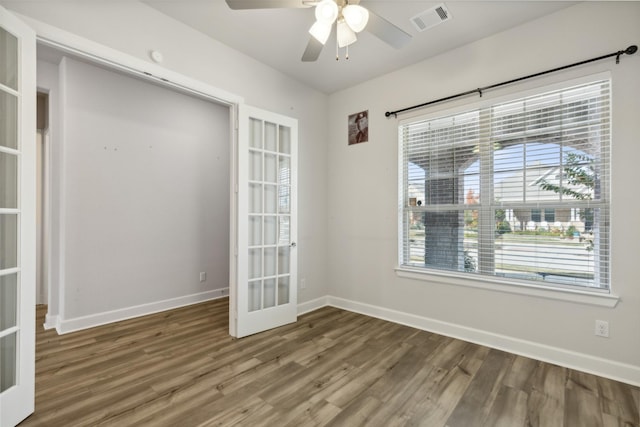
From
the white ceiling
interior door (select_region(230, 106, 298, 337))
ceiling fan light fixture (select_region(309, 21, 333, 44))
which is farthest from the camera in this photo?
interior door (select_region(230, 106, 298, 337))

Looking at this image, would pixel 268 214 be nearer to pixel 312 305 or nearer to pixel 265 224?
pixel 265 224

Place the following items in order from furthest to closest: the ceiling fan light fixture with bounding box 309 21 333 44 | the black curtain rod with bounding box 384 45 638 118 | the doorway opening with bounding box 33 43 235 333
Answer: the doorway opening with bounding box 33 43 235 333, the black curtain rod with bounding box 384 45 638 118, the ceiling fan light fixture with bounding box 309 21 333 44

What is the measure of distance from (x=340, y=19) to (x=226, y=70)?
1.49m

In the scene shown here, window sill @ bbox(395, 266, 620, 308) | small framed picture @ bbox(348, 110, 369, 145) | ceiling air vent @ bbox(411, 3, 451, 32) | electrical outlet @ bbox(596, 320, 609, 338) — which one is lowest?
electrical outlet @ bbox(596, 320, 609, 338)

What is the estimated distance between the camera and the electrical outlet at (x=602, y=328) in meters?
2.31

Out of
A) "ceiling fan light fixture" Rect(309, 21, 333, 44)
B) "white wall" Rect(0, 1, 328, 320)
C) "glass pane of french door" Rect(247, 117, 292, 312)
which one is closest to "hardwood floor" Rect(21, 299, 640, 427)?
"glass pane of french door" Rect(247, 117, 292, 312)

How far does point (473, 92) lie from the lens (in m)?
2.96

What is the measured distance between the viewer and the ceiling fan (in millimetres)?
1807

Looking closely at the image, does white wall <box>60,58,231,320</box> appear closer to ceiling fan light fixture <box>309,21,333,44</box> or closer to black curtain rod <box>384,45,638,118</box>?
black curtain rod <box>384,45,638,118</box>

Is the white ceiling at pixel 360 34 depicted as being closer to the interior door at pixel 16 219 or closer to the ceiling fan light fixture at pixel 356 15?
the ceiling fan light fixture at pixel 356 15

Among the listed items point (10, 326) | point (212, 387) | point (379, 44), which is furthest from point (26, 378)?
point (379, 44)

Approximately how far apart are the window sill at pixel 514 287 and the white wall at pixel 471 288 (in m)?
0.05

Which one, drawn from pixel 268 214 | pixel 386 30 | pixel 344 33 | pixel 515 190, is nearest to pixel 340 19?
pixel 344 33

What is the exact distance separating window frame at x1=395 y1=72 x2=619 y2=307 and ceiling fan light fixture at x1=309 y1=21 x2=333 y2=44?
171 centimetres
